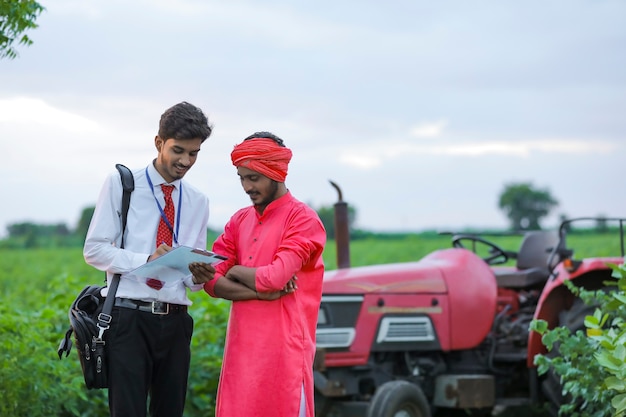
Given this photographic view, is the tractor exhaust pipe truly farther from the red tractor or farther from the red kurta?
the red kurta

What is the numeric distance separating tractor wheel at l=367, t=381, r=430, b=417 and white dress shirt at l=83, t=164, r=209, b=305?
2.62 m

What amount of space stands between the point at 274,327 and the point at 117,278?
679 mm

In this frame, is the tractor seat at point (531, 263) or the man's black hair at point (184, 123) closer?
the man's black hair at point (184, 123)

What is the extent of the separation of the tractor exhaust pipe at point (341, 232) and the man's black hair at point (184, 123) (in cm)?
316

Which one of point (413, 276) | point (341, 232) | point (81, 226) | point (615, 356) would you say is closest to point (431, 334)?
point (413, 276)

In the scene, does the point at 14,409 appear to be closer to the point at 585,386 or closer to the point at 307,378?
the point at 307,378

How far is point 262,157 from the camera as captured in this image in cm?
421

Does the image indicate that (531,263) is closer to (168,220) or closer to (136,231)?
(168,220)

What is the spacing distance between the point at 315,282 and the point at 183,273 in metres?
0.55

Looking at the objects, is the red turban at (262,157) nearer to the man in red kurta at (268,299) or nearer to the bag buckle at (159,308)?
the man in red kurta at (268,299)

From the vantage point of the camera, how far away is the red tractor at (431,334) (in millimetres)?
7145

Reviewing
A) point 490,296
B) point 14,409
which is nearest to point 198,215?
point 14,409

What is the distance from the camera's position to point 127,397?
4320 millimetres

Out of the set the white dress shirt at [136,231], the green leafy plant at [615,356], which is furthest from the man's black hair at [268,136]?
the green leafy plant at [615,356]
